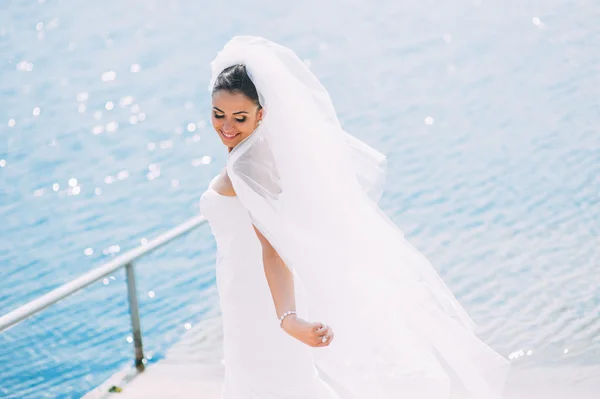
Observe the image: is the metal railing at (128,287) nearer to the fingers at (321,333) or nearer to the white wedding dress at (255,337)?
the white wedding dress at (255,337)

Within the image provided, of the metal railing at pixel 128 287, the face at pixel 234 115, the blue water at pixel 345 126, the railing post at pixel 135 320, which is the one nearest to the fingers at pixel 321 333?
the face at pixel 234 115

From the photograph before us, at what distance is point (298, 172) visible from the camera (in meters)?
2.35

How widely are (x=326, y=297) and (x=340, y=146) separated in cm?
45

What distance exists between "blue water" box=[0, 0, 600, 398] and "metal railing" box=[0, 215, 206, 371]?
0.32 feet

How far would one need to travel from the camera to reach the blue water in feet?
24.0

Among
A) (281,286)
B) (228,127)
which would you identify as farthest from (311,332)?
(228,127)

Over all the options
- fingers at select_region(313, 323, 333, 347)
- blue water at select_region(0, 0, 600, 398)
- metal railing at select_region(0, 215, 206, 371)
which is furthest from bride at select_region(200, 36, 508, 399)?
blue water at select_region(0, 0, 600, 398)

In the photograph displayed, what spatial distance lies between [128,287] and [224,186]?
6.34 ft

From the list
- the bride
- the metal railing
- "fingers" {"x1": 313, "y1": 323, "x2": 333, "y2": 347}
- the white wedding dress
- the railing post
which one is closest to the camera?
"fingers" {"x1": 313, "y1": 323, "x2": 333, "y2": 347}

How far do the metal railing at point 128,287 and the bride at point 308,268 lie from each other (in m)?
0.94

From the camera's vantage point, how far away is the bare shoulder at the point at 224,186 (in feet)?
7.89

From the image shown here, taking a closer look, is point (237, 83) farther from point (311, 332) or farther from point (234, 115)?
point (311, 332)

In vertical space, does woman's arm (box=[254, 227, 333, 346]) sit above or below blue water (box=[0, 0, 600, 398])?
above

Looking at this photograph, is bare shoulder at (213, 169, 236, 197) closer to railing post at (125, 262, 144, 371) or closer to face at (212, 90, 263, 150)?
face at (212, 90, 263, 150)
